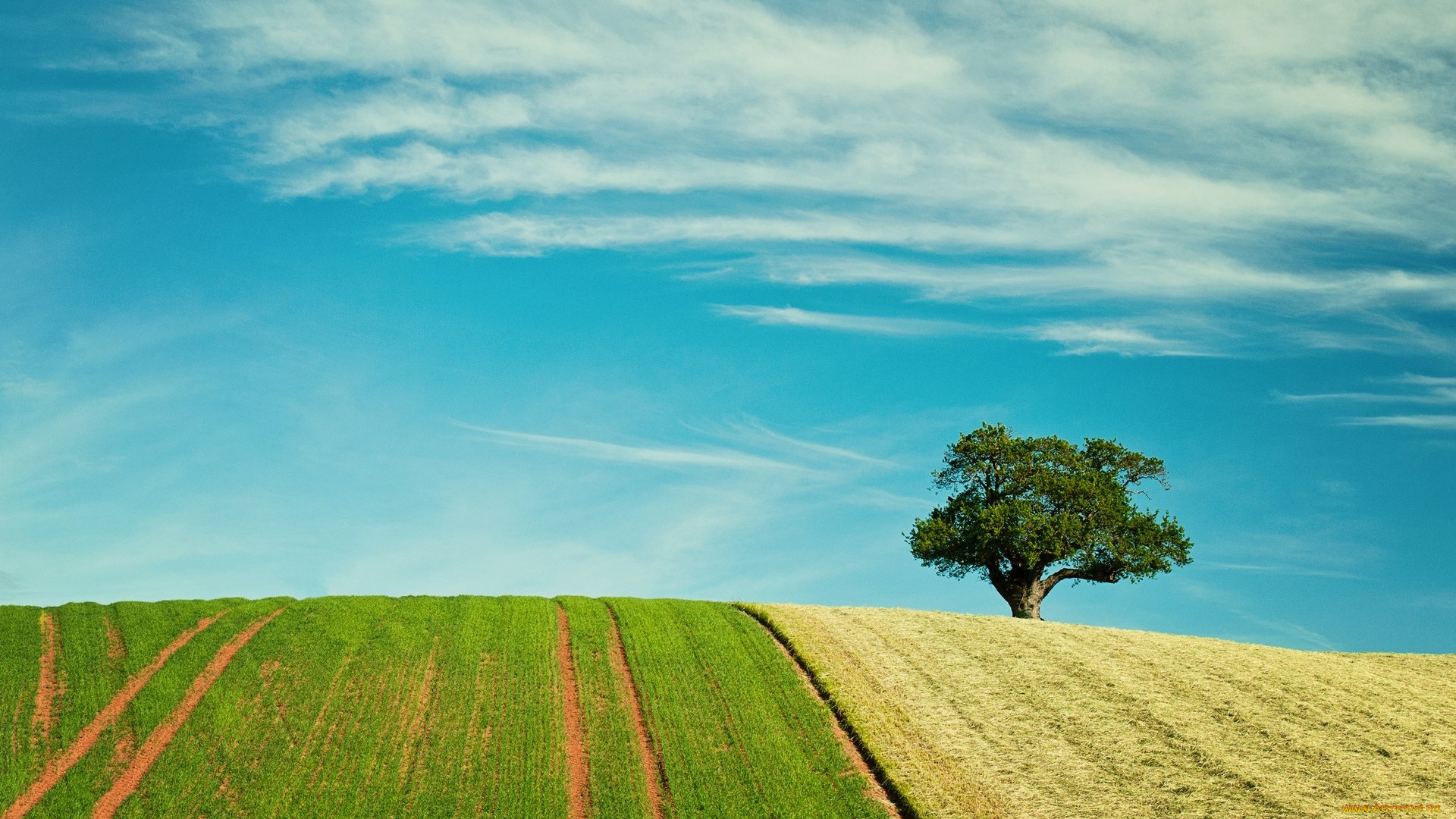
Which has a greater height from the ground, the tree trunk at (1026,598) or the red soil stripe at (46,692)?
the tree trunk at (1026,598)

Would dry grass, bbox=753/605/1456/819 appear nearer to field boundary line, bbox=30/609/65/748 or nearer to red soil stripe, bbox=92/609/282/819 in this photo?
red soil stripe, bbox=92/609/282/819

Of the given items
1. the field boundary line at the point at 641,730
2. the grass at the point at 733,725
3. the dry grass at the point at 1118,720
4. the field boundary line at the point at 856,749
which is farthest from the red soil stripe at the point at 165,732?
the dry grass at the point at 1118,720

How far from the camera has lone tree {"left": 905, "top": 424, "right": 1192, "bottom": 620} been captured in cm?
5912

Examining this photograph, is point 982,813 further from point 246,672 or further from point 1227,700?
point 246,672

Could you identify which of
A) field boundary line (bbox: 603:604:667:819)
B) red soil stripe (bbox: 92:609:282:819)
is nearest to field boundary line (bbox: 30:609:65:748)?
red soil stripe (bbox: 92:609:282:819)

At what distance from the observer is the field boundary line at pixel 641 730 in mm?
30222

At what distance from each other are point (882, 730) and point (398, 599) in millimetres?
24179

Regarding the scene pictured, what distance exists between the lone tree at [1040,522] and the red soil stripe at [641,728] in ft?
88.2

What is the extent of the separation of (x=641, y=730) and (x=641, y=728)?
126mm

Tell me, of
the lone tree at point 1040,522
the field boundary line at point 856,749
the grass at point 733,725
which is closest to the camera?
the field boundary line at point 856,749

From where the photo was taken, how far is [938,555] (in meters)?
62.8

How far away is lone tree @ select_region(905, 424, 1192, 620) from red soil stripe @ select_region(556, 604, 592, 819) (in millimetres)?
29010

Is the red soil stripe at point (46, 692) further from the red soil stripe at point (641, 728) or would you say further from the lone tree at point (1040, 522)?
the lone tree at point (1040, 522)

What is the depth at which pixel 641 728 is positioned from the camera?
34156 mm
